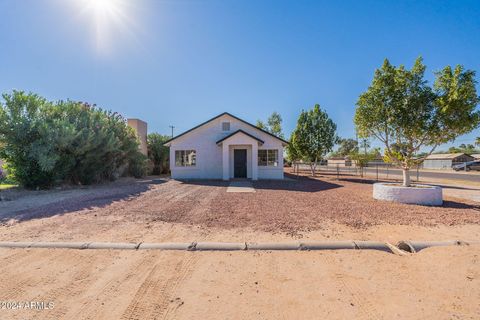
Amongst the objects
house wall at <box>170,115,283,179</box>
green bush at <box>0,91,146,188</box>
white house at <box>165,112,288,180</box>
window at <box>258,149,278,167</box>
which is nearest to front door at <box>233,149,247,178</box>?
white house at <box>165,112,288,180</box>

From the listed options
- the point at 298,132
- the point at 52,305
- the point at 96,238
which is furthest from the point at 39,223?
the point at 298,132

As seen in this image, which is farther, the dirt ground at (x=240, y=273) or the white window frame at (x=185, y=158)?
the white window frame at (x=185, y=158)

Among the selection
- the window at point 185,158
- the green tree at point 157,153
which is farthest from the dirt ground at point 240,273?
the green tree at point 157,153

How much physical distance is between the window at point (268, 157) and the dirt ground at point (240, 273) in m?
11.7

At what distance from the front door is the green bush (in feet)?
27.8

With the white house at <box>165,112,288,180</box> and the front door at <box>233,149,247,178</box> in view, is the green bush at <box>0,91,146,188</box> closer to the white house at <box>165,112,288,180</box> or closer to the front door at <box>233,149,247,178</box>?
the white house at <box>165,112,288,180</box>

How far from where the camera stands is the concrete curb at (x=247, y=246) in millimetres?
4004

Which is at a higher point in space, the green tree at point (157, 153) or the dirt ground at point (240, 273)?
the green tree at point (157, 153)

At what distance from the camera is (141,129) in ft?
73.0

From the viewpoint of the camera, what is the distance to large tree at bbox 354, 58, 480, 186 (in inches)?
317

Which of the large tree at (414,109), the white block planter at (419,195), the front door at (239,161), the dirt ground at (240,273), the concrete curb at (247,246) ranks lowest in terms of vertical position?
the dirt ground at (240,273)

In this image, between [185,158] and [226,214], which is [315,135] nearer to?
[185,158]

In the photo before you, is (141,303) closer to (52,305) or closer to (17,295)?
(52,305)

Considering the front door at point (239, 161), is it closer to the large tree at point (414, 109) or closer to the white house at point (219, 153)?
the white house at point (219, 153)
